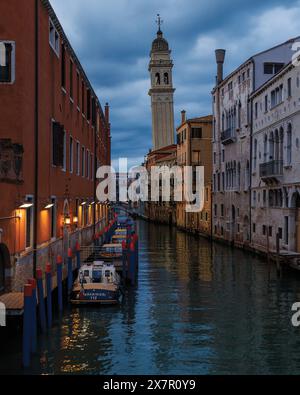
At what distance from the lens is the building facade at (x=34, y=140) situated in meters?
17.1

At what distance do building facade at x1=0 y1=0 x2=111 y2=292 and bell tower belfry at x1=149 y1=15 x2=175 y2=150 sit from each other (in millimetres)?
84583

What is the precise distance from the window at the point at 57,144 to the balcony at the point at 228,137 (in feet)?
80.8

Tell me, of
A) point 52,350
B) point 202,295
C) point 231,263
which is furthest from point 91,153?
point 52,350

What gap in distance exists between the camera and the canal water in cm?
1429

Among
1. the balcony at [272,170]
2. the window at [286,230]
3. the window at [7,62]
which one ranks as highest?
the window at [7,62]

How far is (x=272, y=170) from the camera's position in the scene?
34281 mm

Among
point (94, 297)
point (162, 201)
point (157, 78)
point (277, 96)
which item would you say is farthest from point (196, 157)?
point (157, 78)

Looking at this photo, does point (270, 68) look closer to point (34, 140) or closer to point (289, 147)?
point (289, 147)

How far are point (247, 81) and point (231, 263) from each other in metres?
15.9

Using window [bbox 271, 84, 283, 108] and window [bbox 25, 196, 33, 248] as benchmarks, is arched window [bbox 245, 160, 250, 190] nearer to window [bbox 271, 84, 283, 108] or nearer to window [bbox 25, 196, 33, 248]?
window [bbox 271, 84, 283, 108]

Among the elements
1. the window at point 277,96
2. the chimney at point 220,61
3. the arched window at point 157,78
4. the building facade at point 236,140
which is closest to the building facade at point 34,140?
the window at point 277,96

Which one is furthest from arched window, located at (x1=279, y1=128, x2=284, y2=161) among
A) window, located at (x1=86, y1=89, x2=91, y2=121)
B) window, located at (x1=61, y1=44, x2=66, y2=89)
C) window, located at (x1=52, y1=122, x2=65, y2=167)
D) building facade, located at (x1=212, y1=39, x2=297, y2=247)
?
window, located at (x1=52, y1=122, x2=65, y2=167)

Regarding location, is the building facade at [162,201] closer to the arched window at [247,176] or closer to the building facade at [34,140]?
the arched window at [247,176]

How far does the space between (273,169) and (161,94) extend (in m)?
85.6
